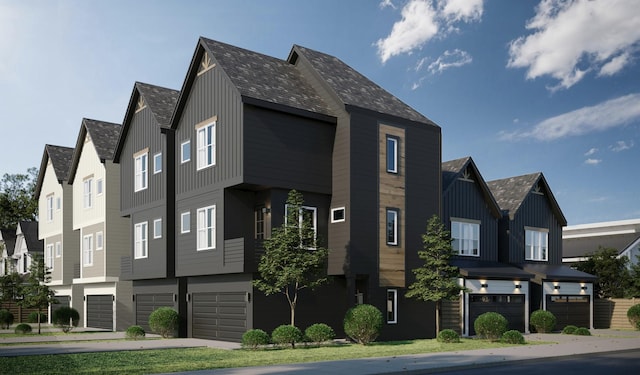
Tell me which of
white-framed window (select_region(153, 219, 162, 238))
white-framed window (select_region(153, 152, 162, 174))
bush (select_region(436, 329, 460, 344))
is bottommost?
bush (select_region(436, 329, 460, 344))

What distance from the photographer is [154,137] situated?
36.2 m

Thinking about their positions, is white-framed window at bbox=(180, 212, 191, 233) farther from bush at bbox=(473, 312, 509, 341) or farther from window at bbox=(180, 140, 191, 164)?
bush at bbox=(473, 312, 509, 341)

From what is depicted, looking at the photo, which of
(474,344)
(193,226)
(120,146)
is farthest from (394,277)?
(120,146)

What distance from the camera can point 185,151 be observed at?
33.6m

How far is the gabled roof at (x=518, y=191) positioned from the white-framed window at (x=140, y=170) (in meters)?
20.3

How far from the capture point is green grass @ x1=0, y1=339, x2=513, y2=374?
62.7 feet

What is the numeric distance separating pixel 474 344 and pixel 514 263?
13842 mm

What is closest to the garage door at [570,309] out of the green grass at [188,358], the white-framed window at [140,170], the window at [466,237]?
the window at [466,237]

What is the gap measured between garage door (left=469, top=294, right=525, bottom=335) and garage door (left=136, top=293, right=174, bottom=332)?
14698mm

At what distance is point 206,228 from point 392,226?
8.27 metres

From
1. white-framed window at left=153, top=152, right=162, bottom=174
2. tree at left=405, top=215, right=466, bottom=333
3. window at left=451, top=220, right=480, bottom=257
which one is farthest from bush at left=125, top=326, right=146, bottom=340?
window at left=451, top=220, right=480, bottom=257

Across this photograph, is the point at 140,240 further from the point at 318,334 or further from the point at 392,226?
the point at 318,334

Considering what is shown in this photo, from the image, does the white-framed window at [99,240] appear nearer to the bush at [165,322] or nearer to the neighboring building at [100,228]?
the neighboring building at [100,228]

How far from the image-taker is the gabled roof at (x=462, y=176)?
36.8 meters
